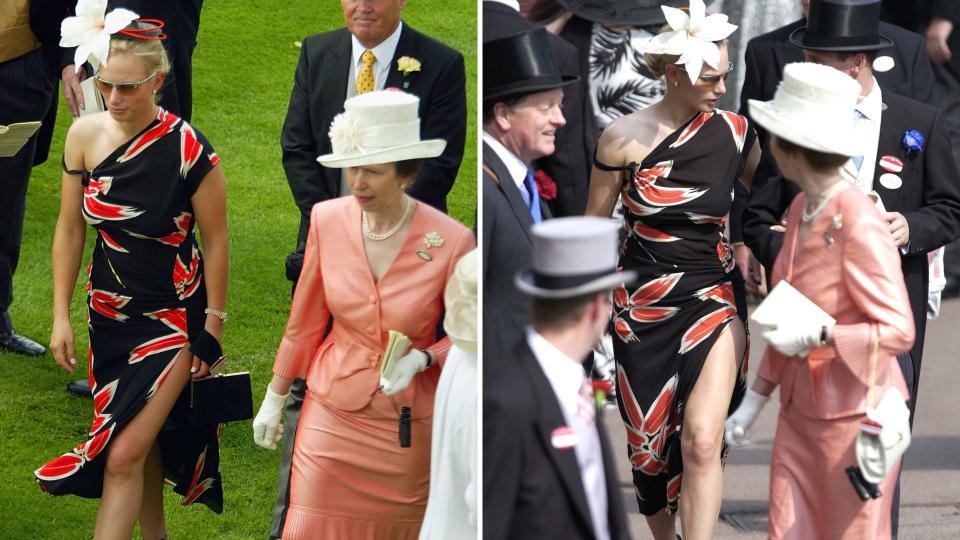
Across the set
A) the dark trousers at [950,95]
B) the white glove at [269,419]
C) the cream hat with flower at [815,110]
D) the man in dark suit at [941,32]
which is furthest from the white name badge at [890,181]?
the white glove at [269,419]

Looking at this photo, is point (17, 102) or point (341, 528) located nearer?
point (341, 528)

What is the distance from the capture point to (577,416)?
2994 millimetres

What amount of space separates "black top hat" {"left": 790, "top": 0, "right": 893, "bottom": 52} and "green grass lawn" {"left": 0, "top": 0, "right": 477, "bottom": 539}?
1.07 metres

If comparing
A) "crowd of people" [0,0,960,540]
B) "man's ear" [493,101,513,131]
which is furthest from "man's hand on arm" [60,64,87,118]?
"man's ear" [493,101,513,131]

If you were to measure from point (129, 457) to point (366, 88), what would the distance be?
149 cm

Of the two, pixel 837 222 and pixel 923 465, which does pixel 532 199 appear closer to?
pixel 837 222

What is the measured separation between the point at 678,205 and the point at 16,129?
7.28ft

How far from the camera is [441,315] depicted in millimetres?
3592

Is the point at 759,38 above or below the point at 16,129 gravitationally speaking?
above

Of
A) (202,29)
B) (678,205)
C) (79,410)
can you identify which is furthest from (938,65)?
(79,410)

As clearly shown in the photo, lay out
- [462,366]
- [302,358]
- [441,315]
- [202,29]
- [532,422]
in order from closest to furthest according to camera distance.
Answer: [532,422]
[462,366]
[441,315]
[302,358]
[202,29]

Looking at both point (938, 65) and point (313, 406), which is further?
point (938, 65)

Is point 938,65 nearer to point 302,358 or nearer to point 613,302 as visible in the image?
point 613,302

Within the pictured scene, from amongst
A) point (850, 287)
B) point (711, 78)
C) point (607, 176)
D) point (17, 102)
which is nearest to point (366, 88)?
point (607, 176)
